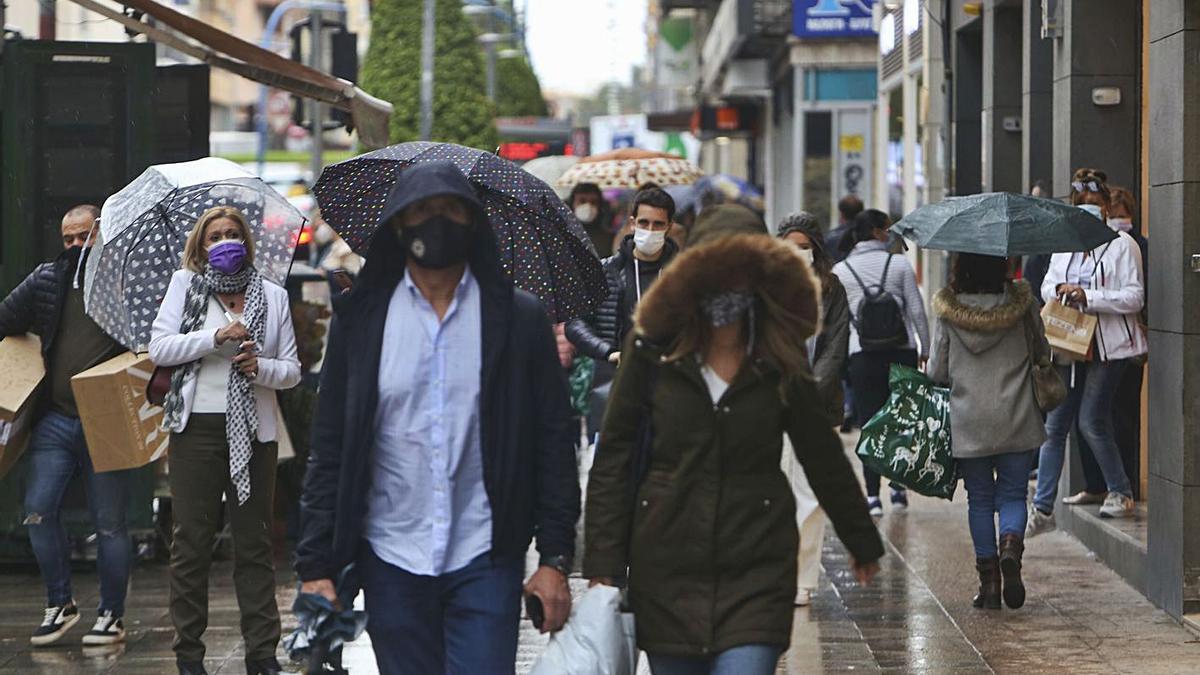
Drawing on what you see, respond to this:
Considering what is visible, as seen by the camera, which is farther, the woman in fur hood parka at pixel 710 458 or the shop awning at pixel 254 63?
the shop awning at pixel 254 63

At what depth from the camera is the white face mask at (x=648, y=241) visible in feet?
30.1

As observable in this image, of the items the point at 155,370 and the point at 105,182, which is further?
the point at 105,182

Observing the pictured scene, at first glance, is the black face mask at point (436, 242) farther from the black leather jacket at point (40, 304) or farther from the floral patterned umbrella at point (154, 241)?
the black leather jacket at point (40, 304)

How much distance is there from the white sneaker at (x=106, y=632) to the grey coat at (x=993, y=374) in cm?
378

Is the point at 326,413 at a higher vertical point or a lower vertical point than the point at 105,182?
lower

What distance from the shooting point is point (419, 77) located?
136 feet

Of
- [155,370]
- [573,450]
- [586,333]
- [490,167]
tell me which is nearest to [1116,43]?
[586,333]

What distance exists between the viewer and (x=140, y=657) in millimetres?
8391

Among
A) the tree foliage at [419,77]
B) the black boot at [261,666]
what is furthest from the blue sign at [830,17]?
the black boot at [261,666]

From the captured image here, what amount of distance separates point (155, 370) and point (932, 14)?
11.6 m

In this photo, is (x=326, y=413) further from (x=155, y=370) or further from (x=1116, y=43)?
(x=1116, y=43)

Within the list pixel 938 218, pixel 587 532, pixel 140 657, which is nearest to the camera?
pixel 587 532

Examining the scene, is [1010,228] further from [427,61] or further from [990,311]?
[427,61]

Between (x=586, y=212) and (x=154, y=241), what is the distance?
672cm
